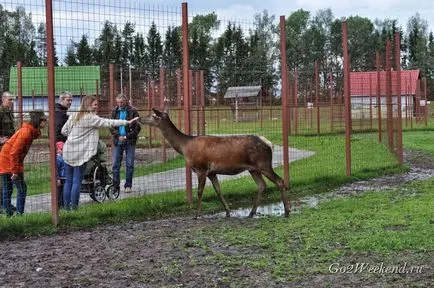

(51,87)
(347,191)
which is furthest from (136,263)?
(347,191)

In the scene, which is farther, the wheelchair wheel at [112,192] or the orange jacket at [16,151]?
the wheelchair wheel at [112,192]

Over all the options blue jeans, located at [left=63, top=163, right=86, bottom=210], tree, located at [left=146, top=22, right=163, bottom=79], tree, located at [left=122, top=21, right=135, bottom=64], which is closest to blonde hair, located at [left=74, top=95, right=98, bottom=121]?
blue jeans, located at [left=63, top=163, right=86, bottom=210]

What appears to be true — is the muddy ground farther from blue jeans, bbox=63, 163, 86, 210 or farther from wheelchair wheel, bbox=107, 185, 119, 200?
wheelchair wheel, bbox=107, 185, 119, 200

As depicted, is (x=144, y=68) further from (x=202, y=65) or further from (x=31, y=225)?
(x=31, y=225)

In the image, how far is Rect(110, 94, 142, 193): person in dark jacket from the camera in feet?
36.1

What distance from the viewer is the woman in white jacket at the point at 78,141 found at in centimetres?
979

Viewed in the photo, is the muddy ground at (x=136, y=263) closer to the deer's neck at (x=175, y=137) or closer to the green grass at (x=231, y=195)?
the green grass at (x=231, y=195)

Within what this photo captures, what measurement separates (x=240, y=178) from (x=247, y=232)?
18.6ft

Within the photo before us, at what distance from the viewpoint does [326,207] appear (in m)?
10.0

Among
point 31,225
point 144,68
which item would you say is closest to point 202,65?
point 144,68

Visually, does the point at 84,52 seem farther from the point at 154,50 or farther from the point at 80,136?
the point at 154,50

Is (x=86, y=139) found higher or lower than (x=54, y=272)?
higher

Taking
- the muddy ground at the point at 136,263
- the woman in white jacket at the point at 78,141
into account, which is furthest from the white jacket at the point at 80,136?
the muddy ground at the point at 136,263

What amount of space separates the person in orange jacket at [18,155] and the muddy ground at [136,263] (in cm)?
143
